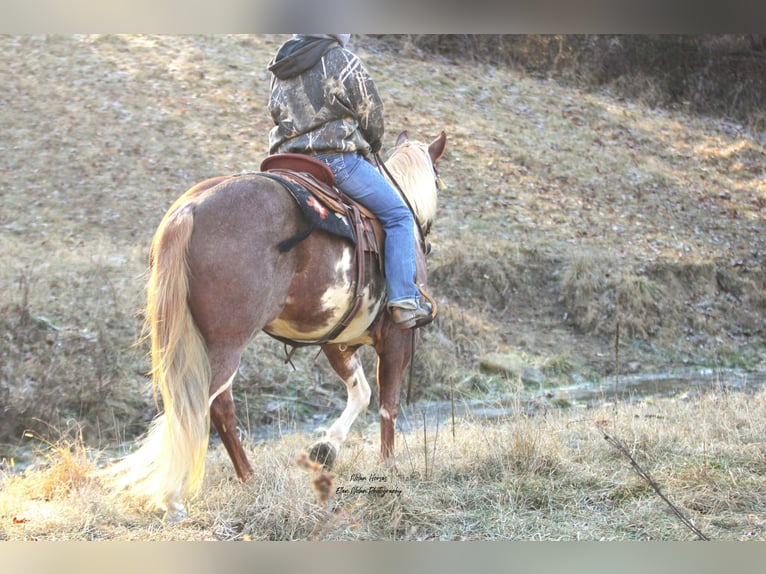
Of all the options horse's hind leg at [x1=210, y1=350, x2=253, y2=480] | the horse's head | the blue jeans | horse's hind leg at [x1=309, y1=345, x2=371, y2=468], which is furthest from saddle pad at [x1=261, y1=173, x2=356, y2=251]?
horse's hind leg at [x1=309, y1=345, x2=371, y2=468]

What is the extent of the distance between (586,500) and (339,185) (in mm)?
2410

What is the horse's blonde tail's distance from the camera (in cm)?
404

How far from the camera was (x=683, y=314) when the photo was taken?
36.7 feet

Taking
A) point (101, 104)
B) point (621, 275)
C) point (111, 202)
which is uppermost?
point (101, 104)

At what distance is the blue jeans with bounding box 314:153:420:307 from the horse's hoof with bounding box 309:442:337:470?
3.48ft

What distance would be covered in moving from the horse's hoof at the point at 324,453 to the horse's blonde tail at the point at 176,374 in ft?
3.90

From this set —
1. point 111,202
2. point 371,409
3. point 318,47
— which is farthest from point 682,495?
point 111,202

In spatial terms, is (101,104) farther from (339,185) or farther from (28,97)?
(339,185)

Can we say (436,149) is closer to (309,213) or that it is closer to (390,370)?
(390,370)

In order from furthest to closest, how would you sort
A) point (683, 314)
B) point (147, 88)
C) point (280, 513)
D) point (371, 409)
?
1. point (147, 88)
2. point (683, 314)
3. point (371, 409)
4. point (280, 513)

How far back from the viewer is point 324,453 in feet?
17.2

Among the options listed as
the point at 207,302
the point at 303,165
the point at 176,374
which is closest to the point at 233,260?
the point at 207,302

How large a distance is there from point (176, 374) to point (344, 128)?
1.81 metres

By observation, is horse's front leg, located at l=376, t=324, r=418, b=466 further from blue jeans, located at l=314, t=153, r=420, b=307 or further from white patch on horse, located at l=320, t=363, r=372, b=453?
blue jeans, located at l=314, t=153, r=420, b=307
